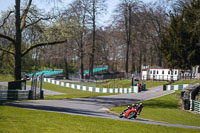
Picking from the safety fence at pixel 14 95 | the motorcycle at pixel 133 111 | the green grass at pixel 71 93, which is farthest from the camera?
the green grass at pixel 71 93

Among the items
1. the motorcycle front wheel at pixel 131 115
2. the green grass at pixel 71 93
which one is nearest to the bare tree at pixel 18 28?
the green grass at pixel 71 93

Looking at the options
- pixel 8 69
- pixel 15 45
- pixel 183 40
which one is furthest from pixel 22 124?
pixel 183 40

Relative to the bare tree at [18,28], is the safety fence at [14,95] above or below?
below

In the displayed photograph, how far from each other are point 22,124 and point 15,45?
594 inches

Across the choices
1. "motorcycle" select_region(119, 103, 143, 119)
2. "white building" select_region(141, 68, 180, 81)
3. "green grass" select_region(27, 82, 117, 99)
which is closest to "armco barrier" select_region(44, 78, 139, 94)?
"green grass" select_region(27, 82, 117, 99)

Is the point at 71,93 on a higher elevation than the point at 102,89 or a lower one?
lower

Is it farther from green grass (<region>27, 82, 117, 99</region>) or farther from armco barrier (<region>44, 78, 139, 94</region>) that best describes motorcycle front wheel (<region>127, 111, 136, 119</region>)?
armco barrier (<region>44, 78, 139, 94</region>)

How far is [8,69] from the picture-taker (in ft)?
89.4

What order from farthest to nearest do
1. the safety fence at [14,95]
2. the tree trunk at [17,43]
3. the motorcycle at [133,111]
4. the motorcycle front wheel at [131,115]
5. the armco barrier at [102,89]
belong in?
1. the armco barrier at [102,89]
2. the tree trunk at [17,43]
3. the safety fence at [14,95]
4. the motorcycle front wheel at [131,115]
5. the motorcycle at [133,111]

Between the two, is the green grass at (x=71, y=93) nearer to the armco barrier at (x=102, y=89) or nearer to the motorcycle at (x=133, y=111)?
the armco barrier at (x=102, y=89)

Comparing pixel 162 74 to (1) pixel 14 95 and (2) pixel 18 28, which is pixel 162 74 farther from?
(1) pixel 14 95

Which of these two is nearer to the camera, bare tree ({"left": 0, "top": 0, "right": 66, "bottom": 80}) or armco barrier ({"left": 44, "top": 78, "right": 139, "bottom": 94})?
bare tree ({"left": 0, "top": 0, "right": 66, "bottom": 80})

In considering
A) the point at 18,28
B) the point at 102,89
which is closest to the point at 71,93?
the point at 102,89

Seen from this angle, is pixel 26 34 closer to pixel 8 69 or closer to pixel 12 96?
pixel 8 69
